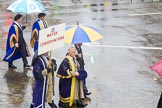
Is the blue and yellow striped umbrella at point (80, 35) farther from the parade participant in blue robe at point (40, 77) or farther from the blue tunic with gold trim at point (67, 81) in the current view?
the parade participant in blue robe at point (40, 77)

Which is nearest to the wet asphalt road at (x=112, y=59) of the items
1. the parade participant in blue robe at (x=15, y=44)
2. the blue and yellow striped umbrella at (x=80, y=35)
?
the parade participant in blue robe at (x=15, y=44)

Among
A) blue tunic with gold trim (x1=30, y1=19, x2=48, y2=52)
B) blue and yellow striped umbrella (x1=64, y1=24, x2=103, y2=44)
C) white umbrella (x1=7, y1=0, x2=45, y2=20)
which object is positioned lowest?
blue tunic with gold trim (x1=30, y1=19, x2=48, y2=52)

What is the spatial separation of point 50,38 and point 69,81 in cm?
144

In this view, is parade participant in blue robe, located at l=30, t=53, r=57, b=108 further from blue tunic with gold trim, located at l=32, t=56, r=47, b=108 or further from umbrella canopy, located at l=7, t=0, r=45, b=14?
umbrella canopy, located at l=7, t=0, r=45, b=14

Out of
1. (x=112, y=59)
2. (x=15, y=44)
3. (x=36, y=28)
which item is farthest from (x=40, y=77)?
(x=112, y=59)

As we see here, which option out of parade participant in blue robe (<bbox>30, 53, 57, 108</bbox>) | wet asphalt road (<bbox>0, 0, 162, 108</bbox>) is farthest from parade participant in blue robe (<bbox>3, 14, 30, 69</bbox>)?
parade participant in blue robe (<bbox>30, 53, 57, 108</bbox>)

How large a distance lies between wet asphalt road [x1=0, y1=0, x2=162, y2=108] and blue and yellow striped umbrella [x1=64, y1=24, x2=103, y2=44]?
159cm

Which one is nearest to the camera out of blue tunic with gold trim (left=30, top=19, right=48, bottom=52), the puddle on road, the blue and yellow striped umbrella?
the blue and yellow striped umbrella

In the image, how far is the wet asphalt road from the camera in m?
9.35

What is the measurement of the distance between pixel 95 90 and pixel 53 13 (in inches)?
451

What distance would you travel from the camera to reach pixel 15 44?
10875 millimetres

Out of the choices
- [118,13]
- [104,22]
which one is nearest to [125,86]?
[104,22]

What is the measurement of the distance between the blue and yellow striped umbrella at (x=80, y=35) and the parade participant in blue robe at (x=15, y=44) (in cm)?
265

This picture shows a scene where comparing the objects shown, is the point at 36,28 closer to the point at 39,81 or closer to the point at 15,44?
the point at 15,44
